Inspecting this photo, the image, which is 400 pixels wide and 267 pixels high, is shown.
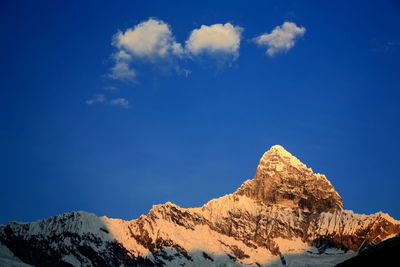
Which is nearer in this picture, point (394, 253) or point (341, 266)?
point (394, 253)

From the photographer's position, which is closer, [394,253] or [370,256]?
[394,253]

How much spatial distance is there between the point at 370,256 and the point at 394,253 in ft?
13.8

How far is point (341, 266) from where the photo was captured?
2351 inches

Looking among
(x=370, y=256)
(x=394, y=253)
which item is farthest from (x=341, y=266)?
(x=394, y=253)

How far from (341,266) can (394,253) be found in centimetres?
767

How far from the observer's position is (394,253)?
53.8 meters

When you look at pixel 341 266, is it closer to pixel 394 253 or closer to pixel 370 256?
pixel 370 256

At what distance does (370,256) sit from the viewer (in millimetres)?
57625
